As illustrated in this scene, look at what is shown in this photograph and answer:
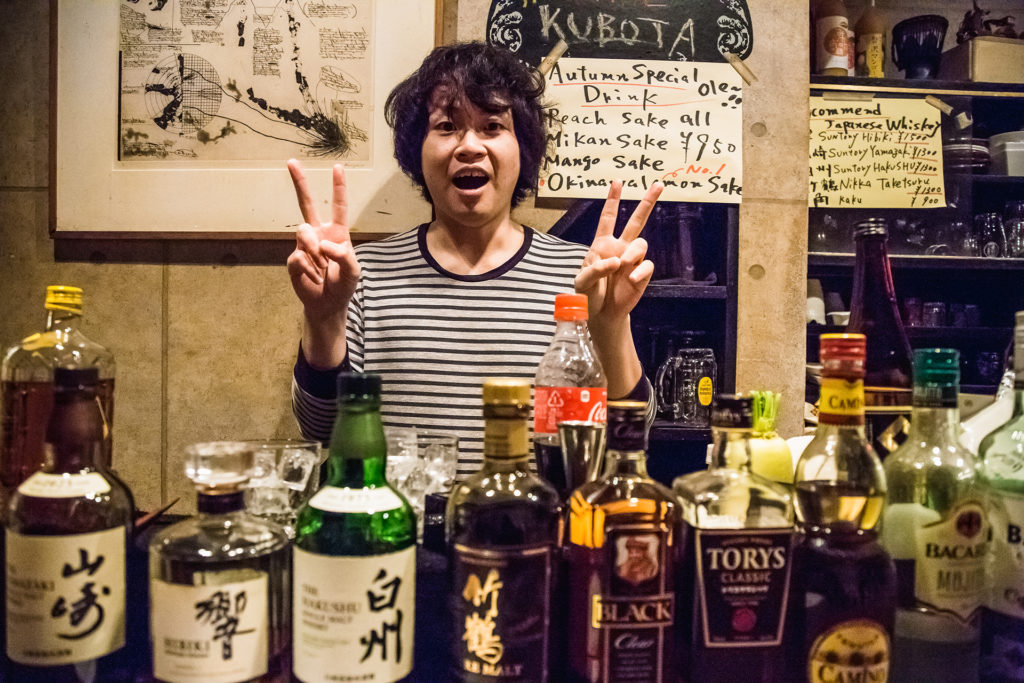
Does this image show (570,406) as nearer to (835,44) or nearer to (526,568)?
(526,568)

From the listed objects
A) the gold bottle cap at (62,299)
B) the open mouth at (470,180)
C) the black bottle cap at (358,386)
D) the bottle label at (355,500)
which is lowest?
the bottle label at (355,500)

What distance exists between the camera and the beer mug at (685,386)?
175cm

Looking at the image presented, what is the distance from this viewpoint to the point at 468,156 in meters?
1.27

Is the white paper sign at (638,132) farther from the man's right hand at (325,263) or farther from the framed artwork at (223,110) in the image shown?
the man's right hand at (325,263)

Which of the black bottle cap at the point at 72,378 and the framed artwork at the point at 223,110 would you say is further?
the framed artwork at the point at 223,110

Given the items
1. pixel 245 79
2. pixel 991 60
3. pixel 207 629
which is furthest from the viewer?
pixel 991 60

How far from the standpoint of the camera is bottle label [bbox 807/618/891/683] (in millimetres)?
496

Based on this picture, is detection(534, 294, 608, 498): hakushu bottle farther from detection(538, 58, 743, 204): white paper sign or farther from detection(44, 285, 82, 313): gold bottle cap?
detection(538, 58, 743, 204): white paper sign

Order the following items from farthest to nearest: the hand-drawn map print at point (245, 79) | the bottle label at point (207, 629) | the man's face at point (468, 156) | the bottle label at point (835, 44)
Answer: the bottle label at point (835, 44) < the hand-drawn map print at point (245, 79) < the man's face at point (468, 156) < the bottle label at point (207, 629)

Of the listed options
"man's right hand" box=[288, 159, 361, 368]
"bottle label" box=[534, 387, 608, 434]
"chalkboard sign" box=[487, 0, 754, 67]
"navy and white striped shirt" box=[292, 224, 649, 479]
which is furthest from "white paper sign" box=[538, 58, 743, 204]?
"bottle label" box=[534, 387, 608, 434]

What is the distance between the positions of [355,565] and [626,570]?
0.22 metres

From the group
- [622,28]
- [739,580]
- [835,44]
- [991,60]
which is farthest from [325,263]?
[991,60]

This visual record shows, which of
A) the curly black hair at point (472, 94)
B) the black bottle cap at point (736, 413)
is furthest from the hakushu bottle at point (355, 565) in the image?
the curly black hair at point (472, 94)

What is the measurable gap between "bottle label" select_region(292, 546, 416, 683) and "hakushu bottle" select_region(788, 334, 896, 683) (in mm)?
335
